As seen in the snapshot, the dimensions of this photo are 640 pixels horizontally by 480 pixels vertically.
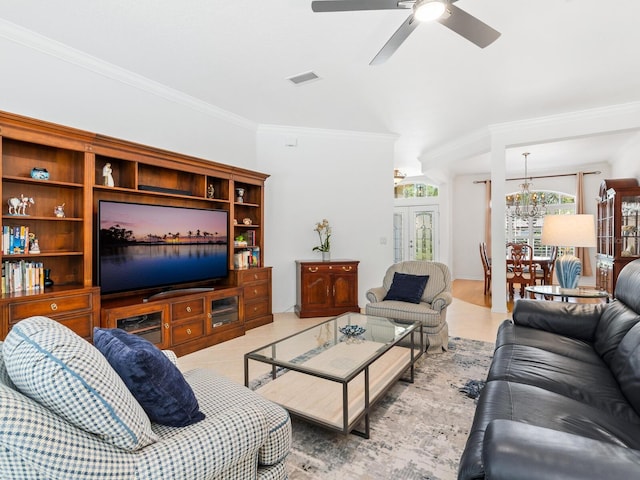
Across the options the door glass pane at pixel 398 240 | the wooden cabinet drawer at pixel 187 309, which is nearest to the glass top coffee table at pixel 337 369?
the wooden cabinet drawer at pixel 187 309

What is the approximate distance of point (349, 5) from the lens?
2.04 meters

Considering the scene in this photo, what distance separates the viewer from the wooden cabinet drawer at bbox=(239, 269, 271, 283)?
4301 millimetres

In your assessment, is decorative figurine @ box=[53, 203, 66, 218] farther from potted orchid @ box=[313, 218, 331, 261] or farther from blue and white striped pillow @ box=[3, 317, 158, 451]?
potted orchid @ box=[313, 218, 331, 261]

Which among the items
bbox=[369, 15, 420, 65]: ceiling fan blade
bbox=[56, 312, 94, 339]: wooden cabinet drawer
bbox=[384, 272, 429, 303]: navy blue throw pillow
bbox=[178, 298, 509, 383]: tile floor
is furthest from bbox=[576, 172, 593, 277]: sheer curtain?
bbox=[56, 312, 94, 339]: wooden cabinet drawer

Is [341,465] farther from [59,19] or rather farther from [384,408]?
[59,19]

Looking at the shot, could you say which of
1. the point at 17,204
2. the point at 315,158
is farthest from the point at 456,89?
the point at 17,204

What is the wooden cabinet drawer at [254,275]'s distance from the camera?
4.30 m

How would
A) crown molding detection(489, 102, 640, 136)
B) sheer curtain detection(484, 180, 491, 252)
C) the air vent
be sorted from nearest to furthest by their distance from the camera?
the air vent → crown molding detection(489, 102, 640, 136) → sheer curtain detection(484, 180, 491, 252)

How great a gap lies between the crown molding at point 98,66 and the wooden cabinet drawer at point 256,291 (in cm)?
226

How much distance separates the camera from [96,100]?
3.35m

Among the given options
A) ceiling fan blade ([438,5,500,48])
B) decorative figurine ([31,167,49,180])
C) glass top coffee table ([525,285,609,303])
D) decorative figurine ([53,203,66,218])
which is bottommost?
glass top coffee table ([525,285,609,303])

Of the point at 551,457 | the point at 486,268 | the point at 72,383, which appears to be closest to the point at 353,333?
the point at 551,457

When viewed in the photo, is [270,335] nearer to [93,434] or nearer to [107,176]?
[107,176]

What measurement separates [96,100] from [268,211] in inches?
98.6
